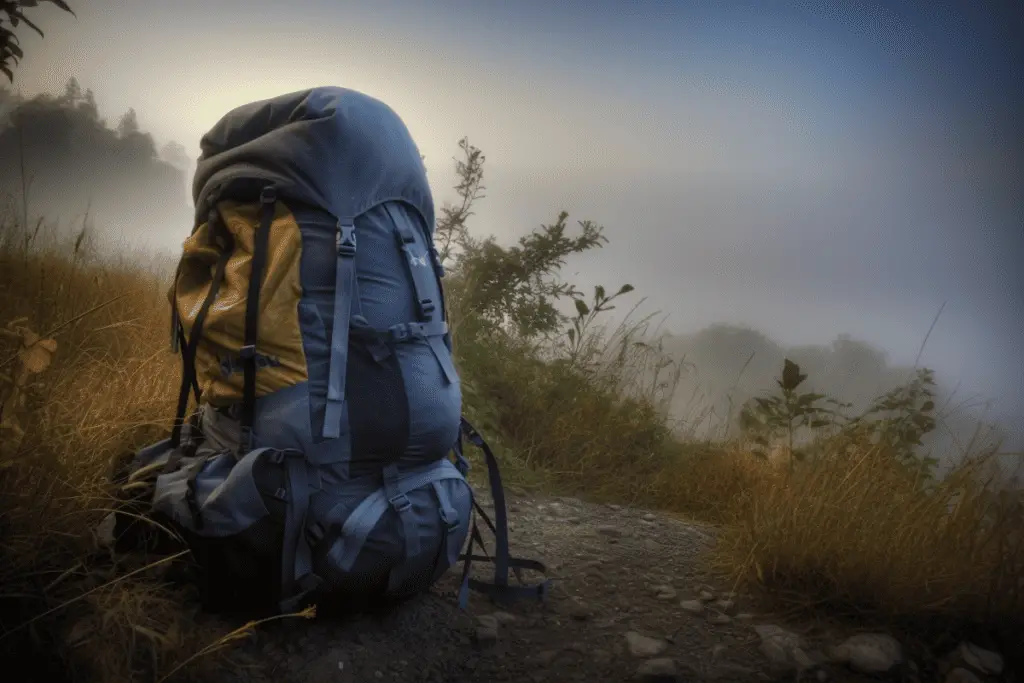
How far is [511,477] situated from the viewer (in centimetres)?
411

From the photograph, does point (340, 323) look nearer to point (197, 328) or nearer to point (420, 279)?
point (420, 279)

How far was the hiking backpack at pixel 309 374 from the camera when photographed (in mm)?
2029

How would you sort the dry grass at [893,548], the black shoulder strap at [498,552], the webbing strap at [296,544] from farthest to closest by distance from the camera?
the black shoulder strap at [498,552], the dry grass at [893,548], the webbing strap at [296,544]

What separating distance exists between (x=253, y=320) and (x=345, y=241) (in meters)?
0.39

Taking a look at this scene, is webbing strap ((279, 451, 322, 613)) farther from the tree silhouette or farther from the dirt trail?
the tree silhouette

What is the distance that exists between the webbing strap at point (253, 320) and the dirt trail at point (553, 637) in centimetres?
68

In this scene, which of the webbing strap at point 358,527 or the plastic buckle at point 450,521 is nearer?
the webbing strap at point 358,527

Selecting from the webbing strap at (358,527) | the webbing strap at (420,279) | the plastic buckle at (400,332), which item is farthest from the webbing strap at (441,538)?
the plastic buckle at (400,332)

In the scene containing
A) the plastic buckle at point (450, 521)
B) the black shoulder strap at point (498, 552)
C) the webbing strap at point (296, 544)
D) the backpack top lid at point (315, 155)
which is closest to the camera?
the webbing strap at point (296, 544)

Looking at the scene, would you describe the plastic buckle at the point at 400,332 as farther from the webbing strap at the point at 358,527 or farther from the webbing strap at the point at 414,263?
the webbing strap at the point at 358,527

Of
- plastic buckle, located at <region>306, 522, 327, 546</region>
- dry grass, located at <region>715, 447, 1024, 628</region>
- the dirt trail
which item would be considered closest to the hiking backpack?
plastic buckle, located at <region>306, 522, 327, 546</region>

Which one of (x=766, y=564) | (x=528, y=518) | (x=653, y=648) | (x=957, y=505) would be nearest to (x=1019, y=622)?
(x=957, y=505)

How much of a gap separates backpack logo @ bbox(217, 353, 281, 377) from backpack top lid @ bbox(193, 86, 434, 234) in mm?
519

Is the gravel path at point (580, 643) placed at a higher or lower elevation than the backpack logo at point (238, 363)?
lower
